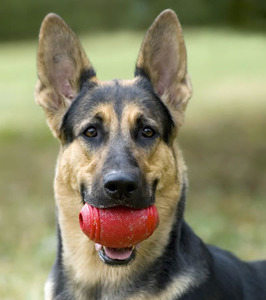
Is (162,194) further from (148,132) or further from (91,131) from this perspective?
(91,131)

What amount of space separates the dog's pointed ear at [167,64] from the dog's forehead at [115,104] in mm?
147

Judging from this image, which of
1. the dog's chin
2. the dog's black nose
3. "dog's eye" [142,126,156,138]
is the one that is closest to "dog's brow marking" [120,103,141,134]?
"dog's eye" [142,126,156,138]

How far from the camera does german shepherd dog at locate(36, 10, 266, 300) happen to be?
193 inches

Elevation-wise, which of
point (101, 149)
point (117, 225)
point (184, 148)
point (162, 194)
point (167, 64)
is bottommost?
point (184, 148)

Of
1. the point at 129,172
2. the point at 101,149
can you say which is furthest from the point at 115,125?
the point at 129,172

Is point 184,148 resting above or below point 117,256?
below

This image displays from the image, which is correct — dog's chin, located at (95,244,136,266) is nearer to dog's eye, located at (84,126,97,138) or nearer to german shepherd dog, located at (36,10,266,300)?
german shepherd dog, located at (36,10,266,300)

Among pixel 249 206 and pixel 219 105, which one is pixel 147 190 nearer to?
pixel 249 206

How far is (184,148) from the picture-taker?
13781 mm

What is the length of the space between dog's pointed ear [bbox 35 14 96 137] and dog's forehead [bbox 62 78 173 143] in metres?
0.13

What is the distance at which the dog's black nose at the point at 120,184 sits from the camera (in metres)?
4.61

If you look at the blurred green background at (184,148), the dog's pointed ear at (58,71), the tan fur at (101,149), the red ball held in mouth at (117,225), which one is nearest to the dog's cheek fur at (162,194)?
the tan fur at (101,149)

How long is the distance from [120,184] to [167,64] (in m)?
1.52

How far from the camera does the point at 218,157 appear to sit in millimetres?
13234
